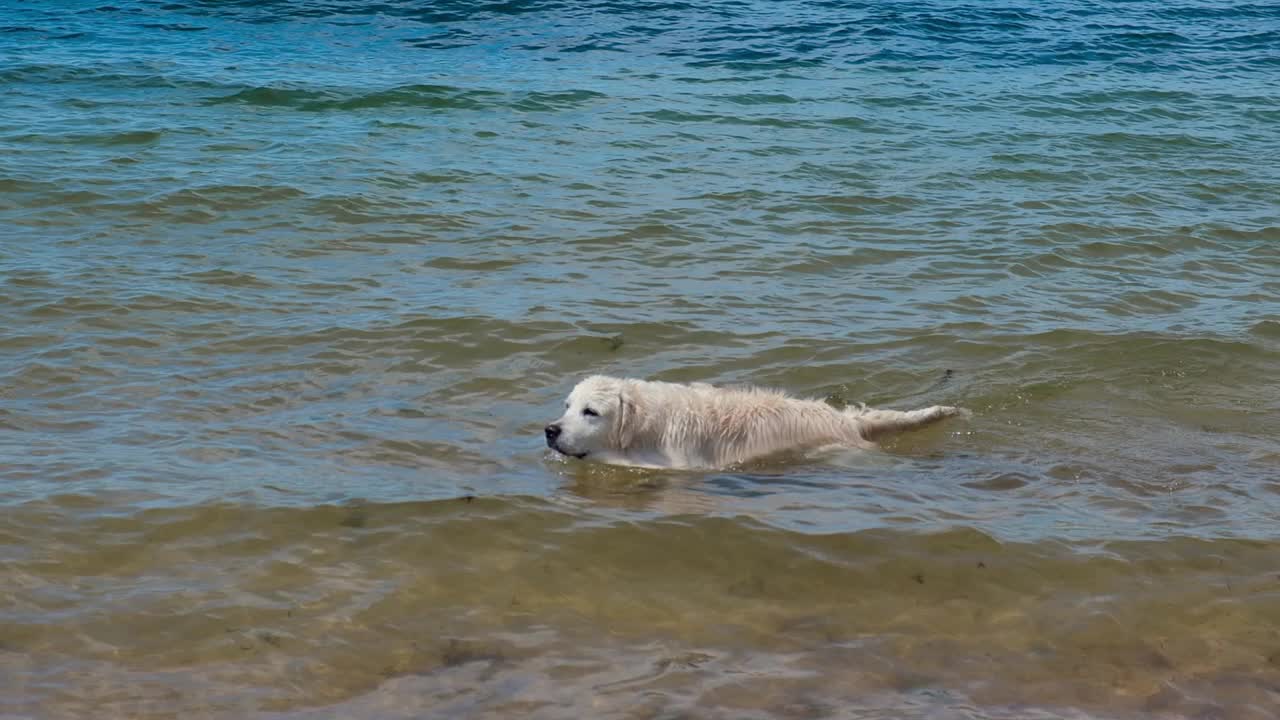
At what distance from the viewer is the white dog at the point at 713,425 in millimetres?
8016

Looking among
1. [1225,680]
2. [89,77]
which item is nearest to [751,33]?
[89,77]

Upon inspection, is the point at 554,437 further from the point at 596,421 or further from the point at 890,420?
the point at 890,420

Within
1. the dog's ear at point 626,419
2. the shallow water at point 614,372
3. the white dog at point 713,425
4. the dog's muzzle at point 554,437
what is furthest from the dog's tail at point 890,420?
the dog's muzzle at point 554,437

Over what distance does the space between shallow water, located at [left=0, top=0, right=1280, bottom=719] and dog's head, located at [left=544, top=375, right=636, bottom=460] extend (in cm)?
20

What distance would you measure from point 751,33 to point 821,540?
2207 cm

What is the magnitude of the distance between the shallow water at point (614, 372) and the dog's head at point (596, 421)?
0.20 meters

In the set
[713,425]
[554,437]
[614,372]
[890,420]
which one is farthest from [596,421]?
[890,420]

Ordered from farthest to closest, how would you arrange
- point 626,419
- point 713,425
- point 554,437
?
point 713,425 → point 626,419 → point 554,437

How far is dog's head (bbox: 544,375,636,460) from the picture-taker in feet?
25.4

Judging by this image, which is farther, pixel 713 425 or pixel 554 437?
pixel 713 425

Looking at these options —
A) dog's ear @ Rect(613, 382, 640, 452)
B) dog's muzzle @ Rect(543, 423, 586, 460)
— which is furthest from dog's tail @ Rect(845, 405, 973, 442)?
A: dog's muzzle @ Rect(543, 423, 586, 460)

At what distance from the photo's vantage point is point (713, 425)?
26.6 ft

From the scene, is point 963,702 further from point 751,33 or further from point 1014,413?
point 751,33

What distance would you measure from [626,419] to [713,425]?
53cm
